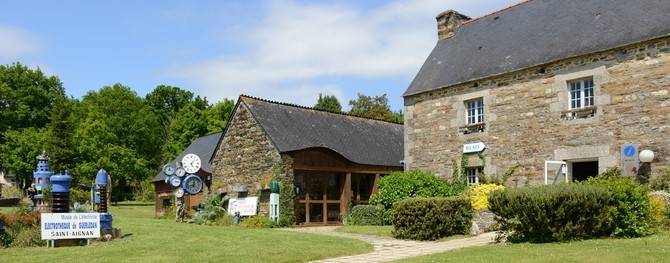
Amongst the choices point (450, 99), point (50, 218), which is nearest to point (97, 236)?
point (50, 218)

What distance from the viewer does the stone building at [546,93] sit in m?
15.7

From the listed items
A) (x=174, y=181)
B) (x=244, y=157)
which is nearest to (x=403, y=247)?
(x=244, y=157)

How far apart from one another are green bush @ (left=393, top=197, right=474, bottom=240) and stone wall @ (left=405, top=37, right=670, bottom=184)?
3.86 meters

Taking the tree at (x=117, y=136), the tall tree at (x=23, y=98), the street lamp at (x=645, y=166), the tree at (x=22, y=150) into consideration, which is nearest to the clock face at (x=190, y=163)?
the street lamp at (x=645, y=166)

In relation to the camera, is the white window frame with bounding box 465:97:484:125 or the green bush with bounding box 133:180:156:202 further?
the green bush with bounding box 133:180:156:202

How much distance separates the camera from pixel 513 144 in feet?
60.5

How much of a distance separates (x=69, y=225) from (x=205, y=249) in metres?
3.51

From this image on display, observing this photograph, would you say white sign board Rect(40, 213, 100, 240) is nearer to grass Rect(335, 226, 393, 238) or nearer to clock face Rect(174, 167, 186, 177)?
grass Rect(335, 226, 393, 238)

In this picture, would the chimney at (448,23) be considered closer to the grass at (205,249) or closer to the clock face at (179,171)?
the clock face at (179,171)

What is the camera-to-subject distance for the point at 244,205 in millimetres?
21047

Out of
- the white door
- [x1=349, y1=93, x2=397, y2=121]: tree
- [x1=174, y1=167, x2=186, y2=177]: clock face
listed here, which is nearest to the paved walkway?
the white door

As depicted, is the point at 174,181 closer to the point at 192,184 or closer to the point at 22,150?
the point at 192,184

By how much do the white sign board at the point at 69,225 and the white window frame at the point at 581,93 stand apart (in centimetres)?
1270

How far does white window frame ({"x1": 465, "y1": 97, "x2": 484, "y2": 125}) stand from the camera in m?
Answer: 19.6
